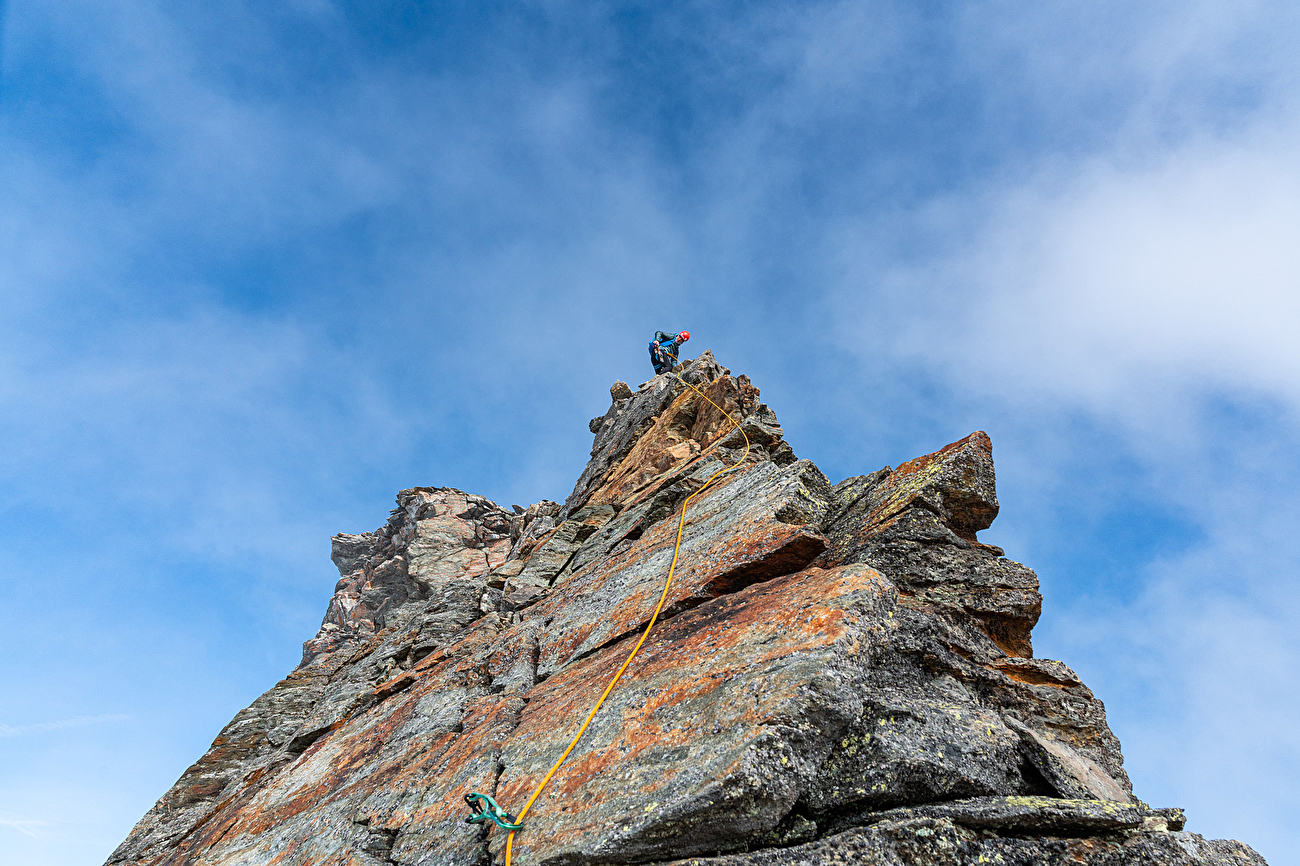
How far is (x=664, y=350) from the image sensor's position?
97.8ft

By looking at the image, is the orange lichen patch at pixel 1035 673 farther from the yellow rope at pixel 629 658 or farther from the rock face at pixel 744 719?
the yellow rope at pixel 629 658

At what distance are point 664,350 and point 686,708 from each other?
924 inches

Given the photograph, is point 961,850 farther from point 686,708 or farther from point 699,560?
point 699,560

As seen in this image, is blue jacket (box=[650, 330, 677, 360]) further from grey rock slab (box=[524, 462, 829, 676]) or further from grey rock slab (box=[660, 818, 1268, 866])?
grey rock slab (box=[660, 818, 1268, 866])

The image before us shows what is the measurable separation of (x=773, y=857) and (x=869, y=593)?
323 cm

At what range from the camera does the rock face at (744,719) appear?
5.97 m

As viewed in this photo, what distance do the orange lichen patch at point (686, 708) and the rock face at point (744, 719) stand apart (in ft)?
0.11

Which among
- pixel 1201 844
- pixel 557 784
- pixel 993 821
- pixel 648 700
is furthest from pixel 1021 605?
pixel 557 784

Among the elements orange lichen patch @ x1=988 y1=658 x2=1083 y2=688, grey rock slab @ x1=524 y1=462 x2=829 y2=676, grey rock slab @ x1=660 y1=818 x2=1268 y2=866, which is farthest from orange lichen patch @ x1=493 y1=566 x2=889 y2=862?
orange lichen patch @ x1=988 y1=658 x2=1083 y2=688

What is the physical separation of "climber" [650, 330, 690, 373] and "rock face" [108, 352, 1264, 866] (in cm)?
1247

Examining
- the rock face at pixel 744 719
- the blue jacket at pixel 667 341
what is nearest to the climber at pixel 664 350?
the blue jacket at pixel 667 341

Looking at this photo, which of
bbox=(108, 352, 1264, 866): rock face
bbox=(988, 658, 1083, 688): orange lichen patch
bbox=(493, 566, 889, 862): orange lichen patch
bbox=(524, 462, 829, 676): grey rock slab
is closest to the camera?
bbox=(108, 352, 1264, 866): rock face

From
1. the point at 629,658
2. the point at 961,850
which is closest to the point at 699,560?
the point at 629,658

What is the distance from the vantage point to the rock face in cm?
597
